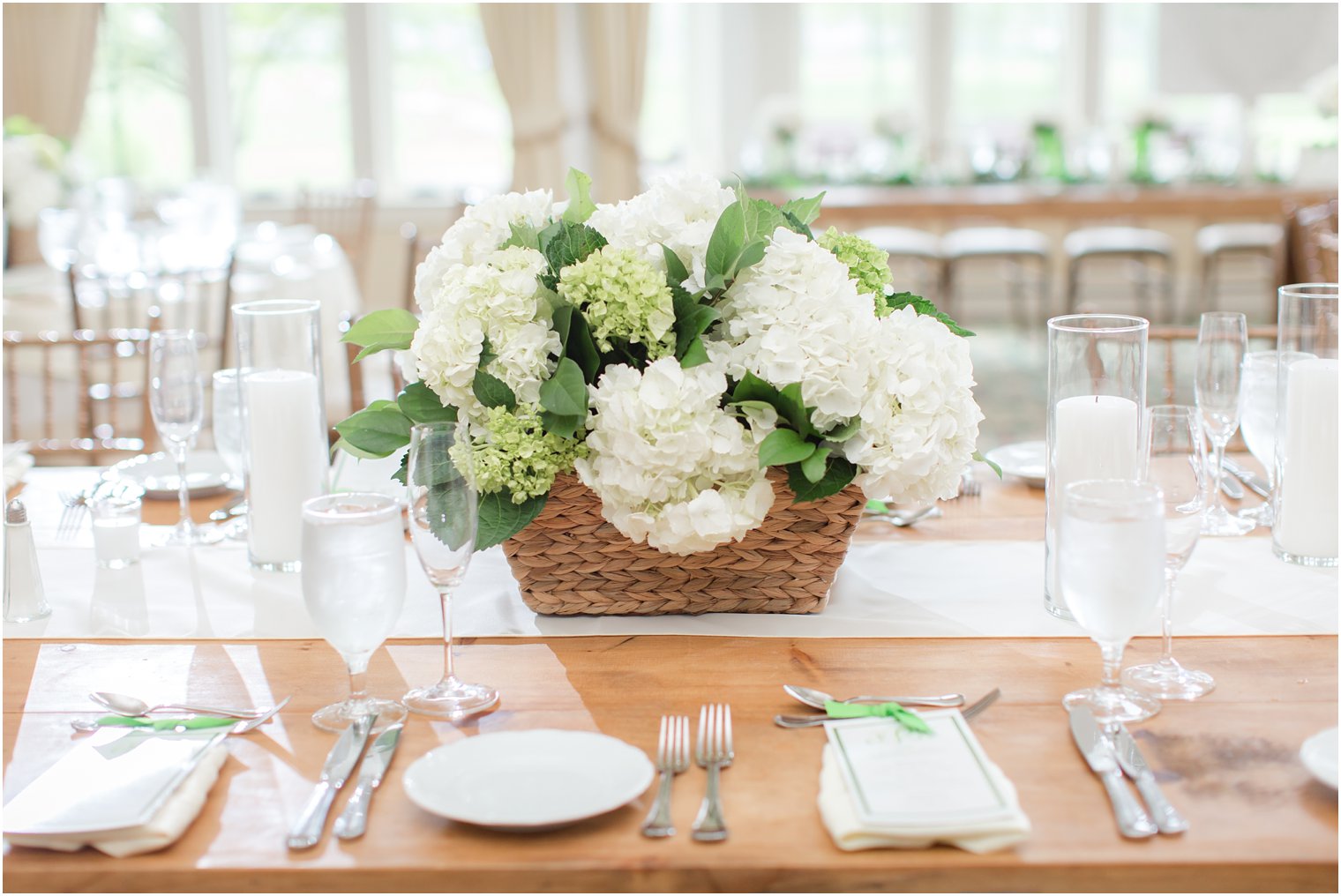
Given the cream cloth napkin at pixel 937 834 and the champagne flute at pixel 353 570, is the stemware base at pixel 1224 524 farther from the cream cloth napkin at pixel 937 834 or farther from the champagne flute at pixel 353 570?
the champagne flute at pixel 353 570

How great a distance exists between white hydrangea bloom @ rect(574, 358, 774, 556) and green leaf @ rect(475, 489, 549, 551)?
0.06 metres

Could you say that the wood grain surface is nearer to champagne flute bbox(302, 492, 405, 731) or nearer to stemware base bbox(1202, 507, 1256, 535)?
champagne flute bbox(302, 492, 405, 731)

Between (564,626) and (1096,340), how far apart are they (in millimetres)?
561

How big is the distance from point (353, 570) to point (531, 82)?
550 centimetres

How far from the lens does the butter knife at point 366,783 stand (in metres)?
0.88

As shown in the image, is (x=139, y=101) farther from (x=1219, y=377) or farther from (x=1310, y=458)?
(x=1310, y=458)

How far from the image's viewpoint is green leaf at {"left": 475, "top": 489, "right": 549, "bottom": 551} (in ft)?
3.83

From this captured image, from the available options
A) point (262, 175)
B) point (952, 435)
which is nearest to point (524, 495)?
point (952, 435)

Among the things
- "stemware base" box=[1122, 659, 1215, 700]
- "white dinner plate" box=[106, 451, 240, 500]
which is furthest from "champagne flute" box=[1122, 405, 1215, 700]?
"white dinner plate" box=[106, 451, 240, 500]

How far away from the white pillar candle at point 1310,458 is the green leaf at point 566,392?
0.75 m

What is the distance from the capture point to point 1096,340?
48.3 inches

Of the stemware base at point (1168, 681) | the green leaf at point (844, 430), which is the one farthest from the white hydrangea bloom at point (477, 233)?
the stemware base at point (1168, 681)

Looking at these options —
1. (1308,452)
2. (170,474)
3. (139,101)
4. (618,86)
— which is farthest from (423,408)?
(139,101)

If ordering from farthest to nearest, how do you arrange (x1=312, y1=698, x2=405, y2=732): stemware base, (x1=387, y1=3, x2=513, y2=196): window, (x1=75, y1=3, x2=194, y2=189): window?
(x1=387, y1=3, x2=513, y2=196): window, (x1=75, y1=3, x2=194, y2=189): window, (x1=312, y1=698, x2=405, y2=732): stemware base
